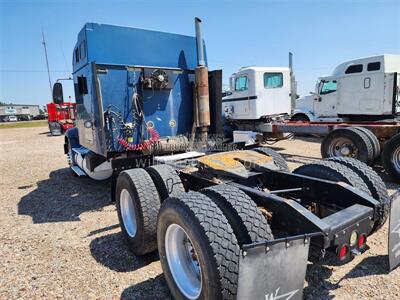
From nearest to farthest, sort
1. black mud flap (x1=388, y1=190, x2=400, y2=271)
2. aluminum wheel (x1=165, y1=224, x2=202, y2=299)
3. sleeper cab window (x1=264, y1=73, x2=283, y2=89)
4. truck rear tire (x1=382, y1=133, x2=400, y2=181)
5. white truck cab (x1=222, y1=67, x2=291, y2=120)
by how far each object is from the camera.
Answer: black mud flap (x1=388, y1=190, x2=400, y2=271) → aluminum wheel (x1=165, y1=224, x2=202, y2=299) → truck rear tire (x1=382, y1=133, x2=400, y2=181) → white truck cab (x1=222, y1=67, x2=291, y2=120) → sleeper cab window (x1=264, y1=73, x2=283, y2=89)

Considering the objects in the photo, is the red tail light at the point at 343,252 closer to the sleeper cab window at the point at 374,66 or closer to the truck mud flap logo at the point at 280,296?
the truck mud flap logo at the point at 280,296

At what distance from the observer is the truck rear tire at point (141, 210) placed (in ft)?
10.2

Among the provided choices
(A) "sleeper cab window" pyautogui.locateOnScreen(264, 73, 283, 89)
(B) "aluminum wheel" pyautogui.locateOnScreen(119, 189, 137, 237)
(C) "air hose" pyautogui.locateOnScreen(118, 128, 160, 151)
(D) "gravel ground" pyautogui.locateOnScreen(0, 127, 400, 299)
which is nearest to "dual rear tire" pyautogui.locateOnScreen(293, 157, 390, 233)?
(D) "gravel ground" pyautogui.locateOnScreen(0, 127, 400, 299)

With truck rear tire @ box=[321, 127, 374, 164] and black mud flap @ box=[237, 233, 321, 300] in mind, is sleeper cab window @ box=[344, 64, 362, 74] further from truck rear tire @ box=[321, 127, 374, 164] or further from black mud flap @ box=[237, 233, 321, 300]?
black mud flap @ box=[237, 233, 321, 300]

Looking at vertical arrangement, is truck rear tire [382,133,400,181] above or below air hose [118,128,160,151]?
below

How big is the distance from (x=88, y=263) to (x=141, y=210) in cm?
95

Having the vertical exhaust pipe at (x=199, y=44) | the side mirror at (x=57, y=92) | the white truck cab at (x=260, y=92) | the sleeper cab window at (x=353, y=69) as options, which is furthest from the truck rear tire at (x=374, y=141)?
the side mirror at (x=57, y=92)

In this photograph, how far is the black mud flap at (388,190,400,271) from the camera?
237 centimetres

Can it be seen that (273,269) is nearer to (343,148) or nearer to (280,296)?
(280,296)

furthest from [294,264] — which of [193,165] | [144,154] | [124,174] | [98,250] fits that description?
[144,154]

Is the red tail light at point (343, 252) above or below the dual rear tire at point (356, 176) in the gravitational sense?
below

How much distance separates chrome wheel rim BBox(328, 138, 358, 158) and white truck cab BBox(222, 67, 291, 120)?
436 centimetres

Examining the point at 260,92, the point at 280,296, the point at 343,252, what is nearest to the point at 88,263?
the point at 280,296

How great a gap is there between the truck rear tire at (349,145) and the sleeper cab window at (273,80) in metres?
4.61
